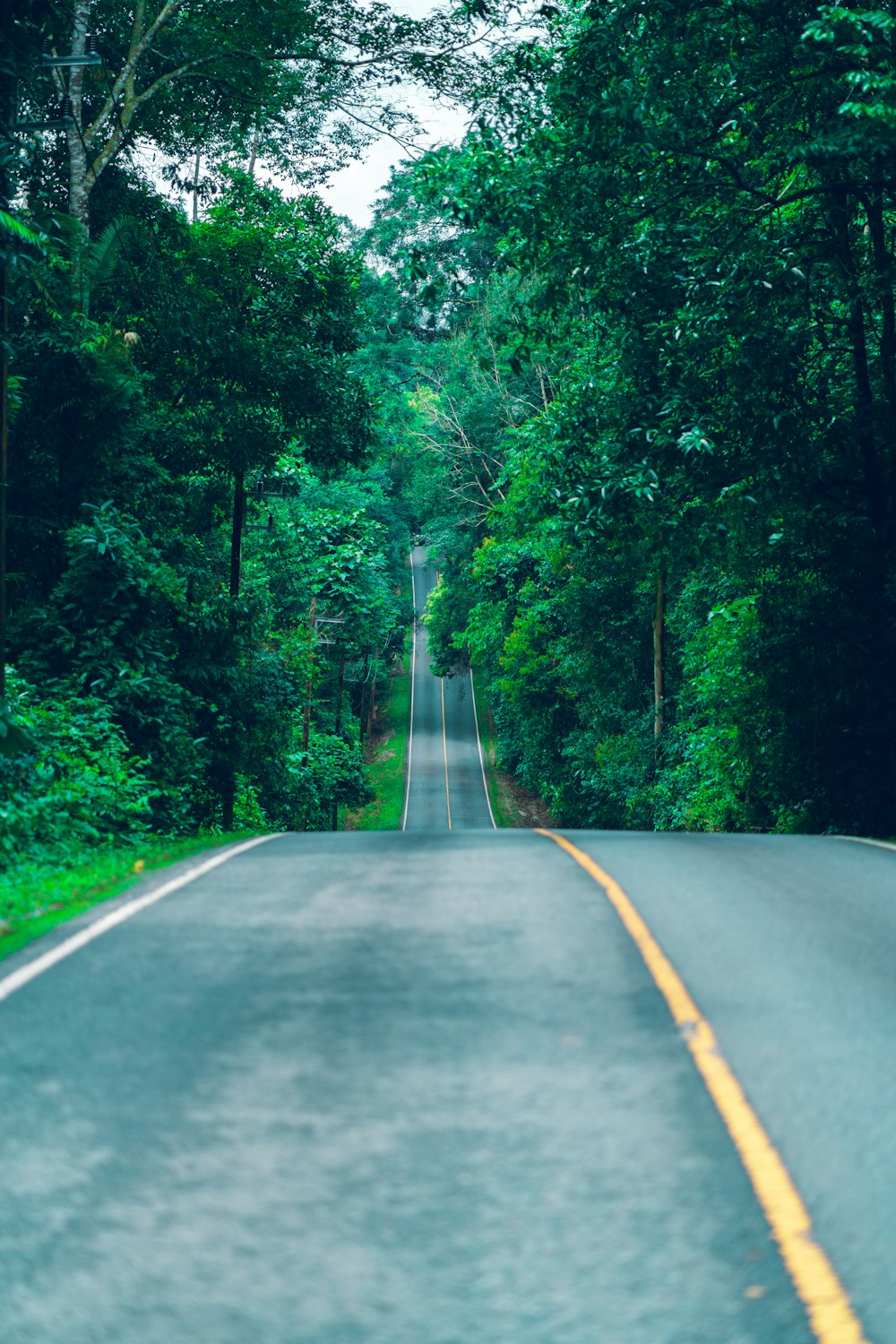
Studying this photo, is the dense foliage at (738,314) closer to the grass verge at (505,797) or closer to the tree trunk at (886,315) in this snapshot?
the tree trunk at (886,315)

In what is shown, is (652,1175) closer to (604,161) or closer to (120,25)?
(604,161)

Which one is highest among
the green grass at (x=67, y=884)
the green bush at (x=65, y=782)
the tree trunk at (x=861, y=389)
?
the tree trunk at (x=861, y=389)

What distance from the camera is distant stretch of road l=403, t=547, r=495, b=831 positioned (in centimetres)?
5647

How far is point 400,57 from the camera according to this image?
24.4 meters

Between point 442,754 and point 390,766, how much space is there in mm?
3997

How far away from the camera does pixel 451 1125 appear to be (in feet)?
15.9

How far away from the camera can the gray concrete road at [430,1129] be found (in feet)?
12.0

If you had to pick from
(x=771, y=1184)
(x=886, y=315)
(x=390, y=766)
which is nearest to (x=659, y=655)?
(x=886, y=315)

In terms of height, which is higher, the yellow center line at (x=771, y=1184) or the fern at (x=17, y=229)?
the fern at (x=17, y=229)

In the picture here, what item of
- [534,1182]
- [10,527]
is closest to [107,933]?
[534,1182]

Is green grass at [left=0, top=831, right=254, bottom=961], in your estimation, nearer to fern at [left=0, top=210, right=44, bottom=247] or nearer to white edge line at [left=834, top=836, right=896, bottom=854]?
fern at [left=0, top=210, right=44, bottom=247]

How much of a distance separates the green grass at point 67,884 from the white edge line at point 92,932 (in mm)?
315

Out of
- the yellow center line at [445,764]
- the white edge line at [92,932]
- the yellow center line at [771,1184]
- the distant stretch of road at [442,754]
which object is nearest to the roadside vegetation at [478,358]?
the white edge line at [92,932]

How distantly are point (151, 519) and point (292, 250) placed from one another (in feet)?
22.3
